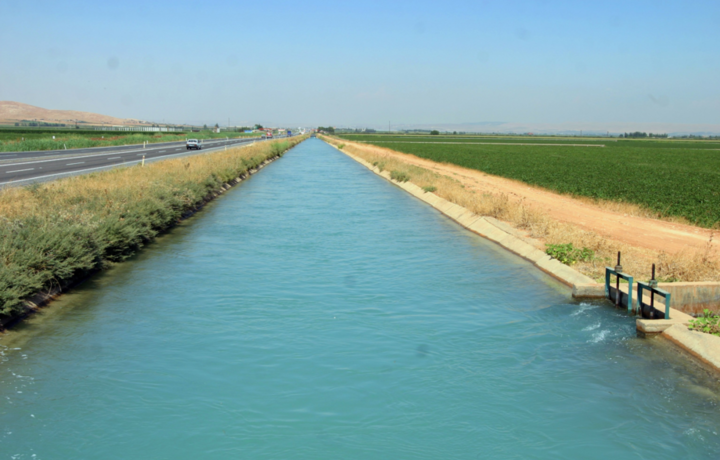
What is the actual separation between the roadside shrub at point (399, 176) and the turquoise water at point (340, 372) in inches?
1056

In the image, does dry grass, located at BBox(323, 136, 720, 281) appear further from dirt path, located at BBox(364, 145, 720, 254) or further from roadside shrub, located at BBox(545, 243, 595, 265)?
dirt path, located at BBox(364, 145, 720, 254)

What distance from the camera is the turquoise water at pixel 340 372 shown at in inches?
278

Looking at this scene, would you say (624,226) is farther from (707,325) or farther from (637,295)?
(707,325)

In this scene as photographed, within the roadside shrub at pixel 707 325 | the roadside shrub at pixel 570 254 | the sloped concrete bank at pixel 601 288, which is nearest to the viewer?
the sloped concrete bank at pixel 601 288

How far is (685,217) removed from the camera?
2380 cm

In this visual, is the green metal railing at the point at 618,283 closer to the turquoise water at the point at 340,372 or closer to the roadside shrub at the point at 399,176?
the turquoise water at the point at 340,372

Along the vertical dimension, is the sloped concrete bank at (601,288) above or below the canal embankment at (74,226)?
below

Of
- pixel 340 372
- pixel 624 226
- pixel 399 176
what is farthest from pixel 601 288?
pixel 399 176

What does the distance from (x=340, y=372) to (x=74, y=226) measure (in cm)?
788

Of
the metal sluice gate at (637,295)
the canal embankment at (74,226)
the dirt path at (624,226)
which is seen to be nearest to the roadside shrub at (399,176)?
the dirt path at (624,226)

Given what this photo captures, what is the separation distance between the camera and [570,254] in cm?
1575

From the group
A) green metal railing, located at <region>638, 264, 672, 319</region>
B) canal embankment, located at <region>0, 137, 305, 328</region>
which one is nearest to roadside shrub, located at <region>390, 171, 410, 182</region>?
canal embankment, located at <region>0, 137, 305, 328</region>

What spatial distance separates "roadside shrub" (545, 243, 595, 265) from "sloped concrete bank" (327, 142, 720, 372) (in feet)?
0.60

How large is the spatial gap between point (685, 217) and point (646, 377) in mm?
17163
